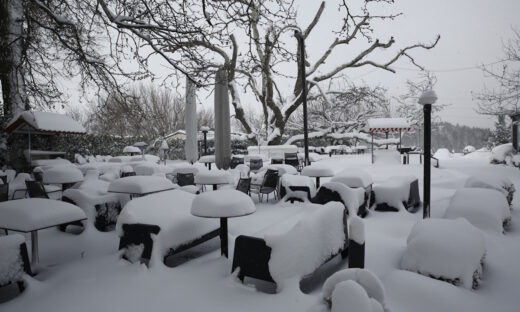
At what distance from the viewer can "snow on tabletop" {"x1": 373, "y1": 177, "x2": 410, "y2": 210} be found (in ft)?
21.1

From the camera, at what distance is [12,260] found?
10.5 ft

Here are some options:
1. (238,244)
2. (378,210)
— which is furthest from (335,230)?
(378,210)

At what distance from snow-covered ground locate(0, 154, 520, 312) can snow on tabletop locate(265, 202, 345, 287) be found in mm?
166

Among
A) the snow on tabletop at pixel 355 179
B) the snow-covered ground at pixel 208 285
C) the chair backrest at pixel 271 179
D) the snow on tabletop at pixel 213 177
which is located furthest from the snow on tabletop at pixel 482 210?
the snow on tabletop at pixel 213 177

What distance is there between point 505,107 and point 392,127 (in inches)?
226

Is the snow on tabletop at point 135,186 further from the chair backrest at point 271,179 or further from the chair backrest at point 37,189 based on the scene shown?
the chair backrest at point 271,179

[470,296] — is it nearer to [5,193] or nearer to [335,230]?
[335,230]

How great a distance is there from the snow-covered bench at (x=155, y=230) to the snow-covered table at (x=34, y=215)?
60 centimetres

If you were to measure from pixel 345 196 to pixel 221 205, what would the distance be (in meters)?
3.06

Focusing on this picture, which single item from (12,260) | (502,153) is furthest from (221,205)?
(502,153)

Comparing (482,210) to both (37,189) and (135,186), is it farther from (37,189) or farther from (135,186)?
(37,189)

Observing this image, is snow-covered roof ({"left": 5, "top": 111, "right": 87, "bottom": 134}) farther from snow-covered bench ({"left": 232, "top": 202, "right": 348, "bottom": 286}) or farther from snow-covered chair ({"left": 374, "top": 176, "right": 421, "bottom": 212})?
snow-covered chair ({"left": 374, "top": 176, "right": 421, "bottom": 212})

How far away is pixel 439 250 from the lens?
3188 mm

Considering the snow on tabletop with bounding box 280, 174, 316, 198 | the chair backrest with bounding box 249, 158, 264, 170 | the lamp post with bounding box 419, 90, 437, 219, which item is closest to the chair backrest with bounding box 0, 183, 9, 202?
the snow on tabletop with bounding box 280, 174, 316, 198
